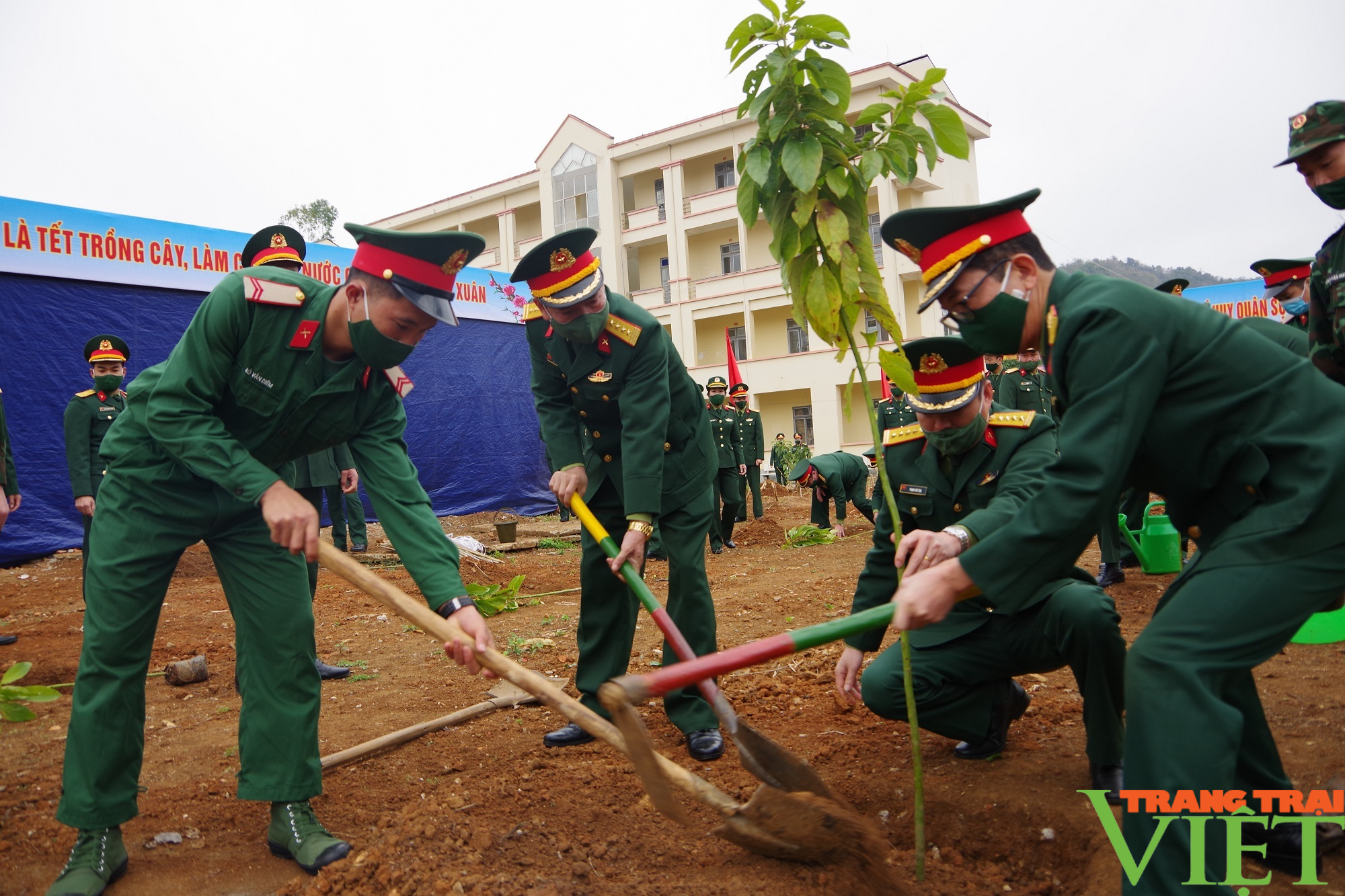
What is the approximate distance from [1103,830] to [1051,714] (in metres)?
1.25

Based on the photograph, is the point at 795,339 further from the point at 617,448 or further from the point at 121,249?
the point at 617,448

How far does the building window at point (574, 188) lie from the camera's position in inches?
1213

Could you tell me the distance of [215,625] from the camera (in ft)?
21.4

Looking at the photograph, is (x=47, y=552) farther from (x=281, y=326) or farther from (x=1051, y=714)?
(x=1051, y=714)

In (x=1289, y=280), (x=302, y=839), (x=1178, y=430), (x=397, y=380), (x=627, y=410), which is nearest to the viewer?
(x=1178, y=430)

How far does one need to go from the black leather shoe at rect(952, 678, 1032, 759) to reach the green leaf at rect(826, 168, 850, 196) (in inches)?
77.8

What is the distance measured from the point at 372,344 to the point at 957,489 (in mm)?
2183

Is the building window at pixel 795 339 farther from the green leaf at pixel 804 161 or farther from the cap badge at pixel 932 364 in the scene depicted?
the green leaf at pixel 804 161

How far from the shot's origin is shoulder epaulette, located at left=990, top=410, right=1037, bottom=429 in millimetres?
3254

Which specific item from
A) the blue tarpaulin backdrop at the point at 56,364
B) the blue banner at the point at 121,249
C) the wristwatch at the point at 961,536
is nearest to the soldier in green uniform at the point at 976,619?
the wristwatch at the point at 961,536

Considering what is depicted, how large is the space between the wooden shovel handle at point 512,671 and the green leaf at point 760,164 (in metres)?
1.61

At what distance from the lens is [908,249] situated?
235 cm

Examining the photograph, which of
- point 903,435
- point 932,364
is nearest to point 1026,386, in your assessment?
point 903,435

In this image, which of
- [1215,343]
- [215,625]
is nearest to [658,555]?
[215,625]
